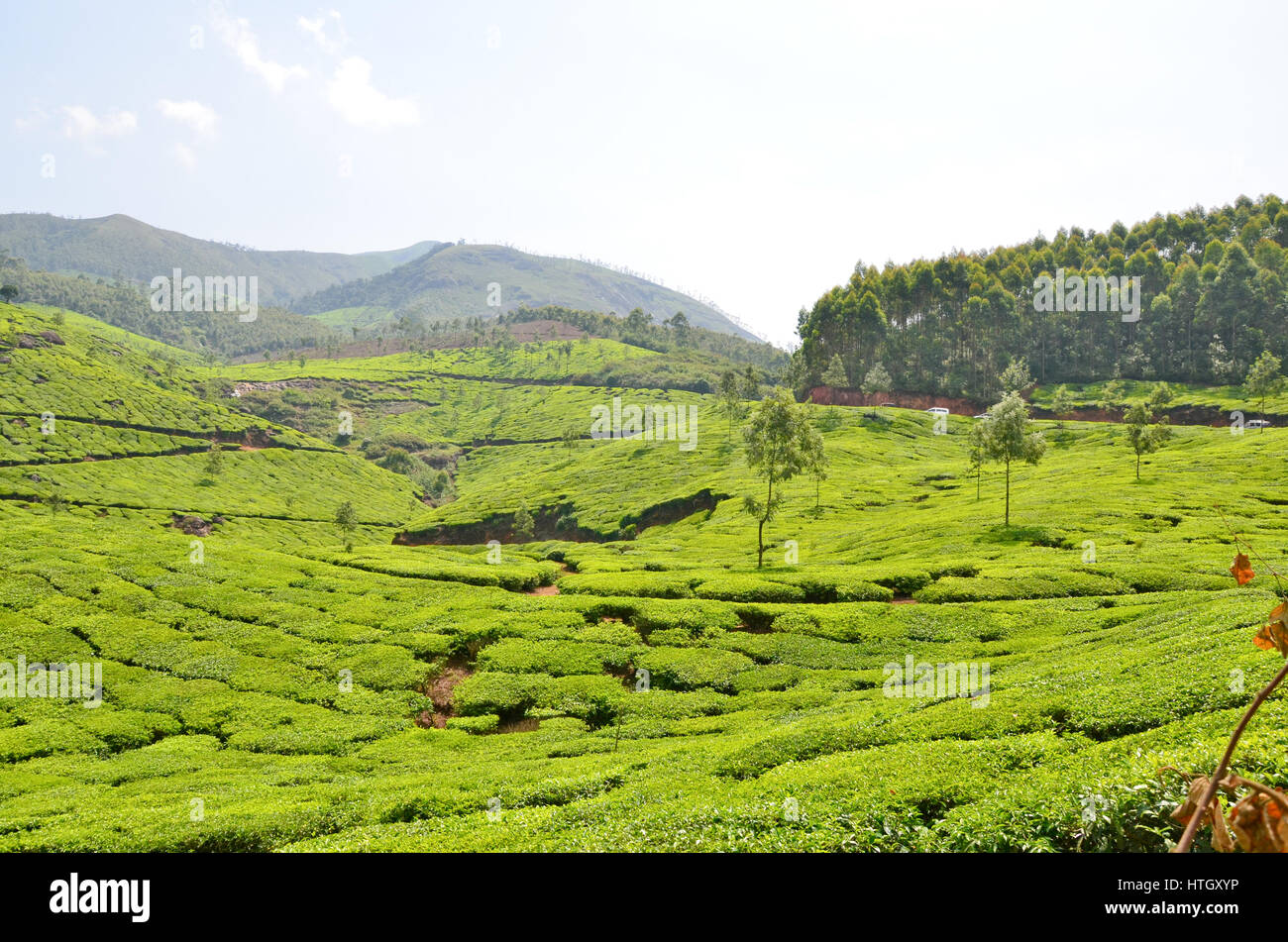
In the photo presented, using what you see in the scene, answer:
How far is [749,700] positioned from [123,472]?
152 meters

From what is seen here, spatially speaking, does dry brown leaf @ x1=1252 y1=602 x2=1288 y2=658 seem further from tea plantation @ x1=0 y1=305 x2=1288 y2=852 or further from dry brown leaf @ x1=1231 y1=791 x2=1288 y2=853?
dry brown leaf @ x1=1231 y1=791 x2=1288 y2=853

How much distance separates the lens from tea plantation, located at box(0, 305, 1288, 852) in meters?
16.5

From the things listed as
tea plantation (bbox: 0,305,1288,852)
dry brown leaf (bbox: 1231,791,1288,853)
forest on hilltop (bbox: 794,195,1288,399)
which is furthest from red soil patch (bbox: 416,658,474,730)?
forest on hilltop (bbox: 794,195,1288,399)

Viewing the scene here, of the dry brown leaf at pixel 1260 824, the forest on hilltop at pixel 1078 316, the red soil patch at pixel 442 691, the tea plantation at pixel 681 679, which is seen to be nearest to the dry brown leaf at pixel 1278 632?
the tea plantation at pixel 681 679

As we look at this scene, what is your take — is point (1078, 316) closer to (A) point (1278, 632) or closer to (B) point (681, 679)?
(B) point (681, 679)

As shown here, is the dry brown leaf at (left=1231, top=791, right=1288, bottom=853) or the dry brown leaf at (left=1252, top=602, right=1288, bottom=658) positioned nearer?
the dry brown leaf at (left=1231, top=791, right=1288, bottom=853)

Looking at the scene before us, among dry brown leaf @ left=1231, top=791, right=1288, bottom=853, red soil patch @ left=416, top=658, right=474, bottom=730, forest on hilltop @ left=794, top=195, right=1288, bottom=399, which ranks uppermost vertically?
forest on hilltop @ left=794, top=195, right=1288, bottom=399

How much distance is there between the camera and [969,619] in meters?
39.8

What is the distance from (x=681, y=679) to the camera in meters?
37.0

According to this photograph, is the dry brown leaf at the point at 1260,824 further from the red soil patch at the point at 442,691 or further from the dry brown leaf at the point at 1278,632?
the red soil patch at the point at 442,691

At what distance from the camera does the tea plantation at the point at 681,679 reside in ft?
A: 54.0

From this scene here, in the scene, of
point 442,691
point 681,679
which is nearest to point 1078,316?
point 681,679

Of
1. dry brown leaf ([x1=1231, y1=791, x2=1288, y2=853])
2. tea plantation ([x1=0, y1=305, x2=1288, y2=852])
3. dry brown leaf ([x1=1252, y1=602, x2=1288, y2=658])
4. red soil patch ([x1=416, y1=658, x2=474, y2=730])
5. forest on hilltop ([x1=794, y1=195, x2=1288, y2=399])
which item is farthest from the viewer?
Result: forest on hilltop ([x1=794, y1=195, x2=1288, y2=399])
